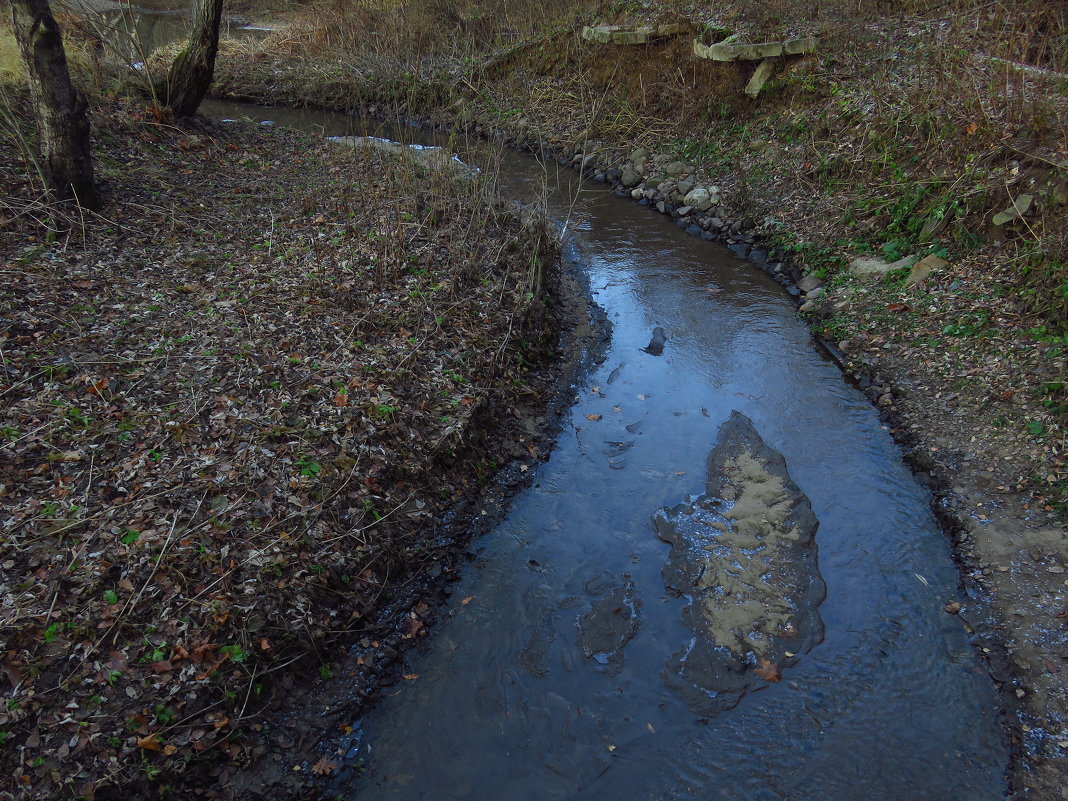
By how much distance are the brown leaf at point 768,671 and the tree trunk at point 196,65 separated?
12105mm

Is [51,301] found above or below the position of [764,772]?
above

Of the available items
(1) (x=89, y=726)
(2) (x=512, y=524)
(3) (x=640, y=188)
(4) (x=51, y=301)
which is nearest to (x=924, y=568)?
Answer: (2) (x=512, y=524)

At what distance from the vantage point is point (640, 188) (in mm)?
13195

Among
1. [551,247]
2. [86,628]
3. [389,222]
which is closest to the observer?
[86,628]

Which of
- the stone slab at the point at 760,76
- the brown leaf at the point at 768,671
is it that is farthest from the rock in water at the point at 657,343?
the stone slab at the point at 760,76

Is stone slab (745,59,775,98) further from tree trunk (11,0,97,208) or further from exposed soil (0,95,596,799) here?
tree trunk (11,0,97,208)

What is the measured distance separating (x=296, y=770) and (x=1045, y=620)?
17.5ft

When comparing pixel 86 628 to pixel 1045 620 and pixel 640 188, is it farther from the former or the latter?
pixel 640 188

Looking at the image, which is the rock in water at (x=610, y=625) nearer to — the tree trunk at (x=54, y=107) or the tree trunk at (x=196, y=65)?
the tree trunk at (x=54, y=107)

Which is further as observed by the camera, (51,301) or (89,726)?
(51,301)

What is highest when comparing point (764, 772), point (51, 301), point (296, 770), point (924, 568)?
point (51, 301)

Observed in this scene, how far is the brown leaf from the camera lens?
4.62 metres

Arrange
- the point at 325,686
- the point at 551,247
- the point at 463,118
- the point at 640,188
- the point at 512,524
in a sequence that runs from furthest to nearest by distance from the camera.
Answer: the point at 463,118 < the point at 640,188 < the point at 551,247 < the point at 512,524 < the point at 325,686

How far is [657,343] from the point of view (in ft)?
28.7
